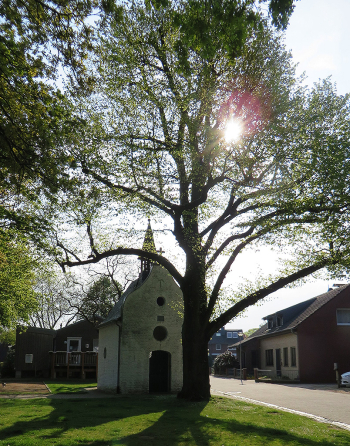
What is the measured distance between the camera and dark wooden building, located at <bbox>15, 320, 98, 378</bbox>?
3784 centimetres

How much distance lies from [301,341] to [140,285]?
571 inches

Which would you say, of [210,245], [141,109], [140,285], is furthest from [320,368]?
[141,109]

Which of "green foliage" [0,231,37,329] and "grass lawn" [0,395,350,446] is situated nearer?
"grass lawn" [0,395,350,446]

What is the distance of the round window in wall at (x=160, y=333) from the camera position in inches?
985

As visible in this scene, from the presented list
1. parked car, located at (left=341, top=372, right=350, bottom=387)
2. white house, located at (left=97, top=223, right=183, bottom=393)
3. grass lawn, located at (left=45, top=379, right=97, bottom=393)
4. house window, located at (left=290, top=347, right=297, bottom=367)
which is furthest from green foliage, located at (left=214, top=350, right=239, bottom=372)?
white house, located at (left=97, top=223, right=183, bottom=393)

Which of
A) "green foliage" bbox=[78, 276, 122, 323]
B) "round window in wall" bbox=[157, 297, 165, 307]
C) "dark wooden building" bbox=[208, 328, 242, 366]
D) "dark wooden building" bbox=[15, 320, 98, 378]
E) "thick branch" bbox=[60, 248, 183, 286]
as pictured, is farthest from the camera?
"dark wooden building" bbox=[208, 328, 242, 366]

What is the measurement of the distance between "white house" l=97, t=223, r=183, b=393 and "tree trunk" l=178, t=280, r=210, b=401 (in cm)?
530

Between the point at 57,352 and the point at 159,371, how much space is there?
15933 mm

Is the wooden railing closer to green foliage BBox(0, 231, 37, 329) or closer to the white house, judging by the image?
green foliage BBox(0, 231, 37, 329)

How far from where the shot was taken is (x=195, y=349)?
58.6 feet

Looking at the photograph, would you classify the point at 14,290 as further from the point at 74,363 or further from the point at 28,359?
the point at 28,359

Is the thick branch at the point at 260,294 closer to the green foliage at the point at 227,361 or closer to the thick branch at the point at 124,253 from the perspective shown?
the thick branch at the point at 124,253

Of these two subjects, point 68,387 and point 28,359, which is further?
point 28,359

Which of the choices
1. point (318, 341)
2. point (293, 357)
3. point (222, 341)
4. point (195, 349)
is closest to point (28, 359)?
point (293, 357)
